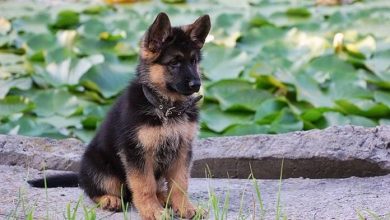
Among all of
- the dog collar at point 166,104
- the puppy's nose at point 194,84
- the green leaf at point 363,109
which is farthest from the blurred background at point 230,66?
the puppy's nose at point 194,84

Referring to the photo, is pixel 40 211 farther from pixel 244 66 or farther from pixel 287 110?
pixel 244 66

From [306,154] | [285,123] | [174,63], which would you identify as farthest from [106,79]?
[174,63]

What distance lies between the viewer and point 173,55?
5.34 meters

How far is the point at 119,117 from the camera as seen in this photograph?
5512 millimetres

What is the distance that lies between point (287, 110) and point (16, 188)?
258 cm

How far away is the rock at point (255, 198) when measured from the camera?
17.2 ft

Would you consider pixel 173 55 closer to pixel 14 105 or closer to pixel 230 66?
pixel 14 105

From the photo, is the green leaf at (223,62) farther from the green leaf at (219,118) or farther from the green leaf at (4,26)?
the green leaf at (4,26)

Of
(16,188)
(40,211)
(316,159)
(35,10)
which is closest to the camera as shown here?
(40,211)

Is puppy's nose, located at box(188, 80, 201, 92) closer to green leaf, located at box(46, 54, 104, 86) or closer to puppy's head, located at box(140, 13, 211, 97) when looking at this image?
puppy's head, located at box(140, 13, 211, 97)

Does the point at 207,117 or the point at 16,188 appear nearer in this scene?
the point at 16,188

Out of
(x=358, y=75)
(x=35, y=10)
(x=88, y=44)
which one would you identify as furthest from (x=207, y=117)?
(x=35, y=10)

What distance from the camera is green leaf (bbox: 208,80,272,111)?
26.8 ft

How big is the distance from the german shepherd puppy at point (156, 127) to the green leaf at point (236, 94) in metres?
2.59
